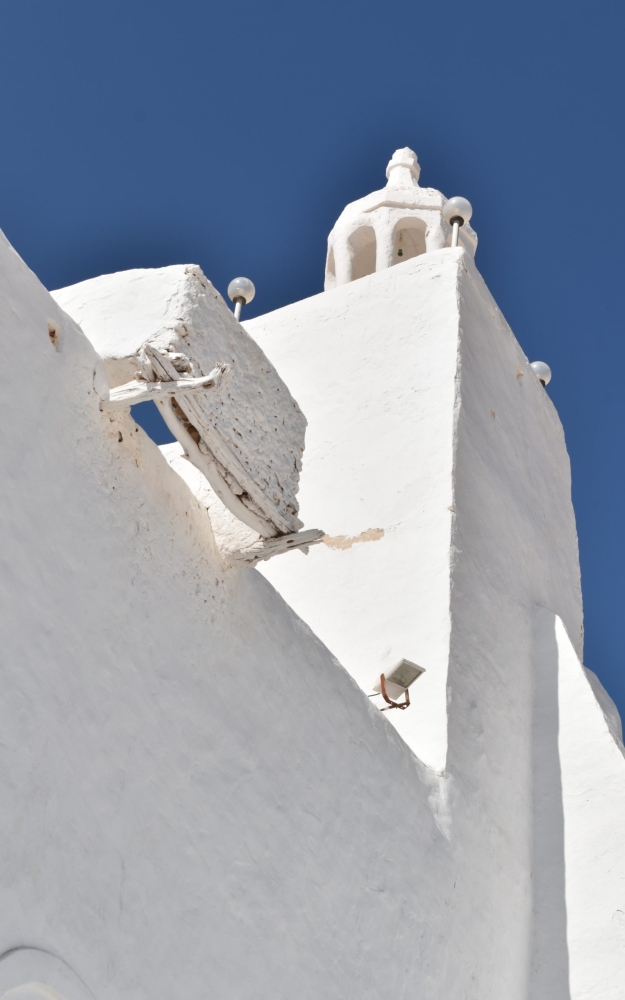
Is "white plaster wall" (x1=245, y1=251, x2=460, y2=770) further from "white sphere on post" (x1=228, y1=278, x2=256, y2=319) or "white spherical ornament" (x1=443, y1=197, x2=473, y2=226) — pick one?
"white spherical ornament" (x1=443, y1=197, x2=473, y2=226)

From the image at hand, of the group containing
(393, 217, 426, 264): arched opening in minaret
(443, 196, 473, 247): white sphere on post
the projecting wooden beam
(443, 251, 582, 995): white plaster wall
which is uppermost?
the projecting wooden beam

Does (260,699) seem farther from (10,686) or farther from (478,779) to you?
(478,779)

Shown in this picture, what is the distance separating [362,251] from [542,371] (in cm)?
177

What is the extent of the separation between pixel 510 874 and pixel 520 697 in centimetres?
92

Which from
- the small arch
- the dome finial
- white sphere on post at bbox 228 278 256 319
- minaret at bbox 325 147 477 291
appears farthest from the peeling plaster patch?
the dome finial

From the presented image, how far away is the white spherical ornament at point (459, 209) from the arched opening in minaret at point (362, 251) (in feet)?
4.15

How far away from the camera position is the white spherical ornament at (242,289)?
6609 mm

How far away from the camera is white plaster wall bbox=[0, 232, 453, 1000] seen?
223cm

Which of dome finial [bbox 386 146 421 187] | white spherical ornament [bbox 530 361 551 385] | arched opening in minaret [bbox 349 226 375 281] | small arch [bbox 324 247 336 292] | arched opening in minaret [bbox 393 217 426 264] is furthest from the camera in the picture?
dome finial [bbox 386 146 421 187]

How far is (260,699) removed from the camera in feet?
10.4

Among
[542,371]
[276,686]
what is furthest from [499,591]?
[542,371]

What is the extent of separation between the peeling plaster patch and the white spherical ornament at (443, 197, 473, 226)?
8.21 ft

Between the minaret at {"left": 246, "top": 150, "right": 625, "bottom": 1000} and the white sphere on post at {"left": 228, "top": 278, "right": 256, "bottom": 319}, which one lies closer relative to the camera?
the minaret at {"left": 246, "top": 150, "right": 625, "bottom": 1000}

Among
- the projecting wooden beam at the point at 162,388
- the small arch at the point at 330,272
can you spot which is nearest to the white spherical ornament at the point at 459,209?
the small arch at the point at 330,272
